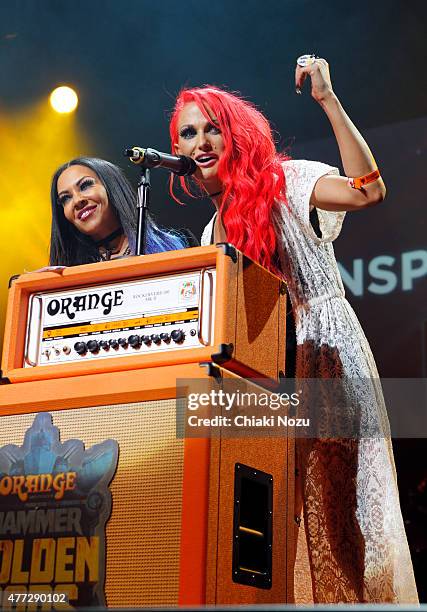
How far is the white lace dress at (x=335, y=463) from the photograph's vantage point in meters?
1.77

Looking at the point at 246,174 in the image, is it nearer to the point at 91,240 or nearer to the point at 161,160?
the point at 161,160

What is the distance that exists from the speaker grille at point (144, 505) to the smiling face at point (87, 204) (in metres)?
0.82

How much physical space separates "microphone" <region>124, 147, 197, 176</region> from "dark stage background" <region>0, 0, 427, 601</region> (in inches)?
27.5

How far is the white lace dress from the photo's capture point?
1769 mm

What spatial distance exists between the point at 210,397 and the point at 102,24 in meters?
2.50

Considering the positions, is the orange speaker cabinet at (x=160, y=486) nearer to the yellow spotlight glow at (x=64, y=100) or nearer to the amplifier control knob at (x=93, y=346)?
the amplifier control knob at (x=93, y=346)

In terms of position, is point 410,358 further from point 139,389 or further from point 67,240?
point 139,389

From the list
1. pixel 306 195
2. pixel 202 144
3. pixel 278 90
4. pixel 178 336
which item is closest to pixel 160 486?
pixel 178 336

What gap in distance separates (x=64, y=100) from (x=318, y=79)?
2012 millimetres

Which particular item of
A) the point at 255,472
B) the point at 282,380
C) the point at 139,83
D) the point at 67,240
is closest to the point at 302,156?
the point at 139,83

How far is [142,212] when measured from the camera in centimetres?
184

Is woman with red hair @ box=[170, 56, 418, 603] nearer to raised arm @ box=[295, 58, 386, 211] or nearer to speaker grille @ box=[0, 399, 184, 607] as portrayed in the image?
raised arm @ box=[295, 58, 386, 211]

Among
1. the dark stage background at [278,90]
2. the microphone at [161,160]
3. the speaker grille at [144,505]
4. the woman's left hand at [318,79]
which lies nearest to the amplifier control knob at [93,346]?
the speaker grille at [144,505]

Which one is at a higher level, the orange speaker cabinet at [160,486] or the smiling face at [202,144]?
the smiling face at [202,144]
